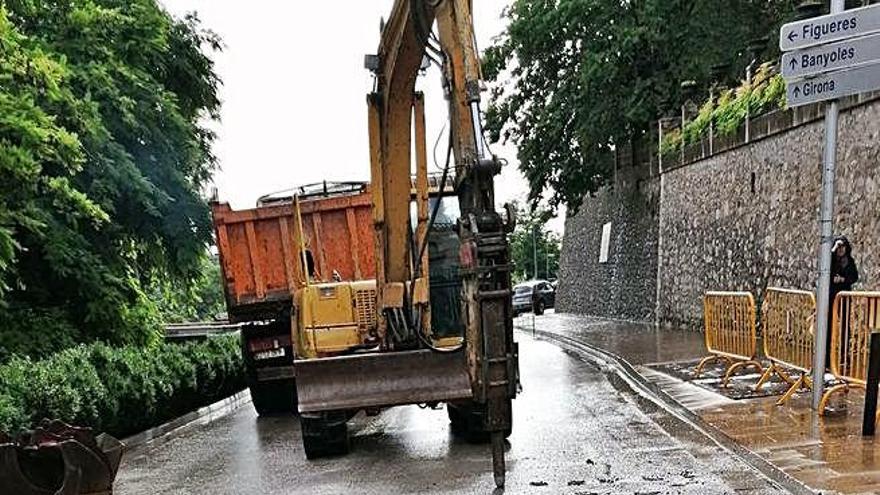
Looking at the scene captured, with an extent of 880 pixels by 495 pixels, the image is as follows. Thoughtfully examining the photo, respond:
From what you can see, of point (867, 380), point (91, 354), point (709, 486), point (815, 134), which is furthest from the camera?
point (815, 134)

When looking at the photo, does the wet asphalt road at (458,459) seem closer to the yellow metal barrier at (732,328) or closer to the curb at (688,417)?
the curb at (688,417)

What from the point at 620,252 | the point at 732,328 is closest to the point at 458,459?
the point at 732,328

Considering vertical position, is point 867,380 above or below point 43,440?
below

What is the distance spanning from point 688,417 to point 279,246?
6108 mm

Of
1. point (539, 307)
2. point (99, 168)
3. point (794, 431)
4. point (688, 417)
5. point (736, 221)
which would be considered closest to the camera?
point (794, 431)

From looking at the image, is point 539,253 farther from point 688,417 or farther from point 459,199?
point 459,199

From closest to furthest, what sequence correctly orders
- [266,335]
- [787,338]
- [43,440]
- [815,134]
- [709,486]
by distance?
1. [43,440]
2. [709,486]
3. [787,338]
4. [266,335]
5. [815,134]

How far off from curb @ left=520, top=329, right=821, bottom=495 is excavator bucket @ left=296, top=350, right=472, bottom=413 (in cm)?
252

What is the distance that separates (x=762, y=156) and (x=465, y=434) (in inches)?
436

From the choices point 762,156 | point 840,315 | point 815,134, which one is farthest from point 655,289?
point 840,315

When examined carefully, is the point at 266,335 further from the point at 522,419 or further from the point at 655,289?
the point at 655,289

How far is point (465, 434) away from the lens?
10.9m

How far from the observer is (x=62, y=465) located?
632 centimetres

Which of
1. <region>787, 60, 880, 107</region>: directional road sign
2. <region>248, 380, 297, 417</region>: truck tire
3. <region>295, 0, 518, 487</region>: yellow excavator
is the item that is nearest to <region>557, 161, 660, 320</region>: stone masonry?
<region>248, 380, 297, 417</region>: truck tire
